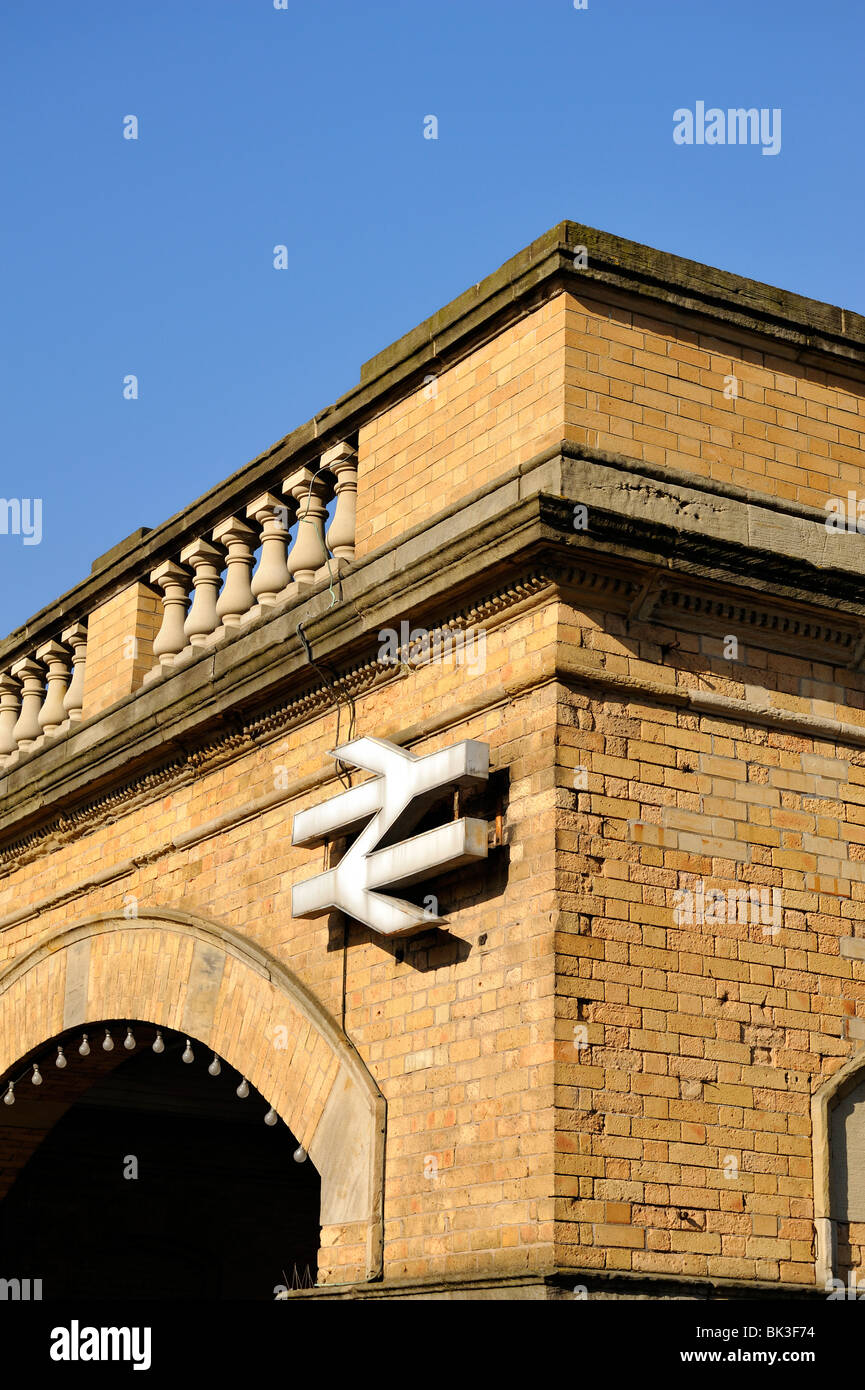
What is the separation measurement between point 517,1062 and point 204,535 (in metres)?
4.89

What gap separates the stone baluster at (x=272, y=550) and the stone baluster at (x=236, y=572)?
206 millimetres

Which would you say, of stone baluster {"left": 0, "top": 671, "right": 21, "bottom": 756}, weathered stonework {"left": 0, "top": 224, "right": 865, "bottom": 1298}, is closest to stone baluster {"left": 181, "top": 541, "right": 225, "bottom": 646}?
weathered stonework {"left": 0, "top": 224, "right": 865, "bottom": 1298}

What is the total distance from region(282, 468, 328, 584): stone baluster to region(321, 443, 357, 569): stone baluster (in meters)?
0.18

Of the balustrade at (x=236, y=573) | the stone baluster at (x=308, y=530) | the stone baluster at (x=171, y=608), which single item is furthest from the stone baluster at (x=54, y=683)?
the stone baluster at (x=308, y=530)

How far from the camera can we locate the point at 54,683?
44.5ft

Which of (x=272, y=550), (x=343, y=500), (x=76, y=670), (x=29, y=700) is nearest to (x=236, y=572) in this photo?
(x=272, y=550)

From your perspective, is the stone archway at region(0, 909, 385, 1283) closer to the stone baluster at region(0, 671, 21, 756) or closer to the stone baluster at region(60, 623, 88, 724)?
the stone baluster at region(60, 623, 88, 724)

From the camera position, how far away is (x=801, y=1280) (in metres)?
8.12

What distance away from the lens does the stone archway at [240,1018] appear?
8.86 metres

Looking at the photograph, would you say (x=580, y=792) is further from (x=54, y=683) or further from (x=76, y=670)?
(x=54, y=683)

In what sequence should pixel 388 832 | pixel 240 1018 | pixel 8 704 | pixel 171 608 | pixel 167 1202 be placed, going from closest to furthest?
pixel 388 832 < pixel 240 1018 < pixel 171 608 < pixel 8 704 < pixel 167 1202

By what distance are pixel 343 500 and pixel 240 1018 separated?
9.40 ft
